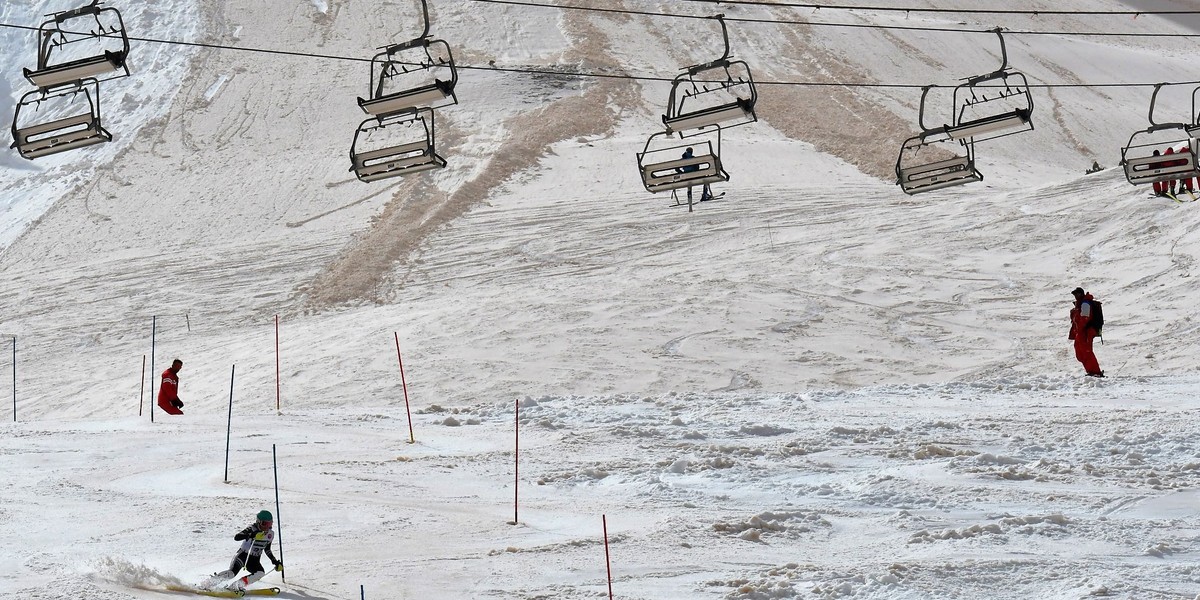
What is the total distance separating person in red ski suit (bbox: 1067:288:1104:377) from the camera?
17797 millimetres

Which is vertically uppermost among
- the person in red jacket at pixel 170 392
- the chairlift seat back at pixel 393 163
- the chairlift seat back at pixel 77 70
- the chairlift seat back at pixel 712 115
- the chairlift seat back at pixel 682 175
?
the chairlift seat back at pixel 77 70

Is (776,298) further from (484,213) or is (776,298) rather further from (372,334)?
(484,213)

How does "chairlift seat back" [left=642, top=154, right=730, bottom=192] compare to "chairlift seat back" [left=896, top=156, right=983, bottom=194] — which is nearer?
"chairlift seat back" [left=642, top=154, right=730, bottom=192]

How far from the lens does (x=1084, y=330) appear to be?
17.9 m

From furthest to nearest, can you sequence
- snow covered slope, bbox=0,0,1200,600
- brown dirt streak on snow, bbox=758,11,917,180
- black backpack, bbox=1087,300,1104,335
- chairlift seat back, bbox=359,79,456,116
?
brown dirt streak on snow, bbox=758,11,917,180 → black backpack, bbox=1087,300,1104,335 → chairlift seat back, bbox=359,79,456,116 → snow covered slope, bbox=0,0,1200,600

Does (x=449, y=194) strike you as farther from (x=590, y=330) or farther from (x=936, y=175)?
(x=936, y=175)

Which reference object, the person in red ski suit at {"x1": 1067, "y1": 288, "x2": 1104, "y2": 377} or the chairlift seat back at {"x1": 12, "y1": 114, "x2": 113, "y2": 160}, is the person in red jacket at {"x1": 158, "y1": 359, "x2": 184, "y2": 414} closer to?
the chairlift seat back at {"x1": 12, "y1": 114, "x2": 113, "y2": 160}

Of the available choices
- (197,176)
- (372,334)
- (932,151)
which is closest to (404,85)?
(197,176)

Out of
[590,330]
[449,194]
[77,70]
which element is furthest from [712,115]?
[449,194]

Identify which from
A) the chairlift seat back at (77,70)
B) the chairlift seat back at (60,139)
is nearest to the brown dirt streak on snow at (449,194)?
the chairlift seat back at (60,139)

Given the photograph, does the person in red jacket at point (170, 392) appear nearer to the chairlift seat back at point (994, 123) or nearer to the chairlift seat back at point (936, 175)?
the chairlift seat back at point (936, 175)

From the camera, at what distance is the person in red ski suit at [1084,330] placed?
17797mm

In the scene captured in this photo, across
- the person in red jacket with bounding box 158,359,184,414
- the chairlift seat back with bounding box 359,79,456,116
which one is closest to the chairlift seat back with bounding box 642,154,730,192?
the chairlift seat back with bounding box 359,79,456,116

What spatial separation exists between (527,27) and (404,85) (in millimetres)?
7412
